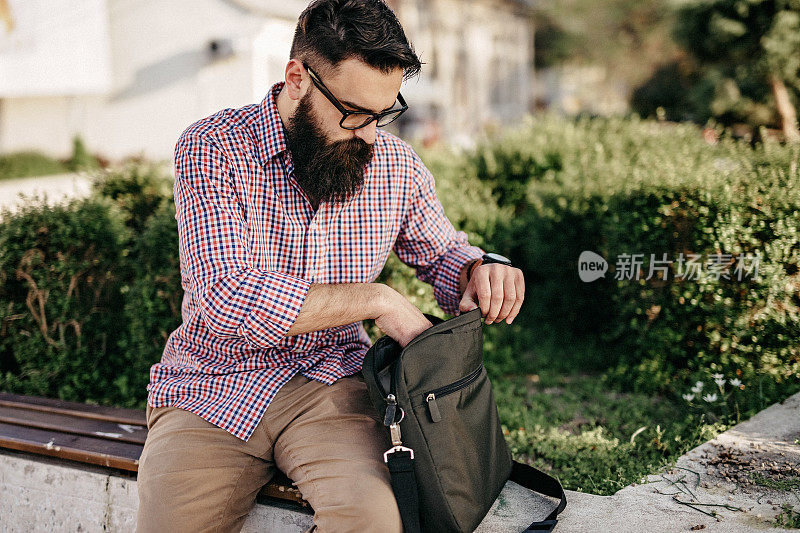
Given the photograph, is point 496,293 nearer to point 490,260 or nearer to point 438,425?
point 490,260

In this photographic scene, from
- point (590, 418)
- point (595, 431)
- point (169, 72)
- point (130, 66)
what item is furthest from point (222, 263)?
point (130, 66)

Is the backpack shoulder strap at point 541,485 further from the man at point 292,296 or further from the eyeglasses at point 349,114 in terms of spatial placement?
the eyeglasses at point 349,114

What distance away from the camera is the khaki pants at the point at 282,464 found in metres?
2.09

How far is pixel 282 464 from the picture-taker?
234cm

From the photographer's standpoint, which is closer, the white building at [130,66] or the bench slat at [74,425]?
the bench slat at [74,425]

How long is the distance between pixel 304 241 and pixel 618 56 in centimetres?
3236

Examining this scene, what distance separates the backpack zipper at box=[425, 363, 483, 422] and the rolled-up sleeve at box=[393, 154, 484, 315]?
1.70 feet

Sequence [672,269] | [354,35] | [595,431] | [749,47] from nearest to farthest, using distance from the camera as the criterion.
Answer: [354,35], [595,431], [672,269], [749,47]

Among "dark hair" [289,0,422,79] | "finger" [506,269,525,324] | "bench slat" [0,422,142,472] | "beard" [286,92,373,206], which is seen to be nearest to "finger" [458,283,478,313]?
"finger" [506,269,525,324]

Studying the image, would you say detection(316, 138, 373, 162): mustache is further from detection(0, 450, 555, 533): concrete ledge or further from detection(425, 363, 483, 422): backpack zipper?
detection(0, 450, 555, 533): concrete ledge

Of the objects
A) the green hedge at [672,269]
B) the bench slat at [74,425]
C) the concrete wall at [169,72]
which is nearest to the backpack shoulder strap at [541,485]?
the bench slat at [74,425]

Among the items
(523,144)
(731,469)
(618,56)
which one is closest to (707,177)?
(731,469)

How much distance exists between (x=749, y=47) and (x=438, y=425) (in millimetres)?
11236

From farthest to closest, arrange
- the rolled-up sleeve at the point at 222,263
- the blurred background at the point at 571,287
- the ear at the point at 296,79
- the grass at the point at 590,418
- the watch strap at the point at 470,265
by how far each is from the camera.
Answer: the blurred background at the point at 571,287 → the grass at the point at 590,418 → the watch strap at the point at 470,265 → the ear at the point at 296,79 → the rolled-up sleeve at the point at 222,263
